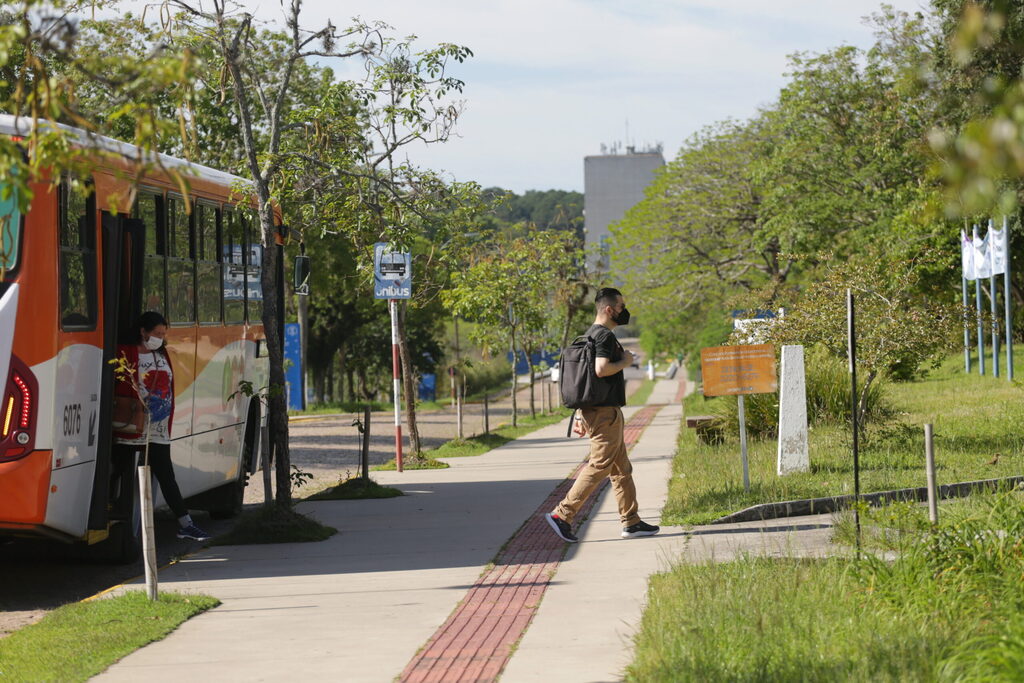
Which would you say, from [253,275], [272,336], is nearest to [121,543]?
[272,336]

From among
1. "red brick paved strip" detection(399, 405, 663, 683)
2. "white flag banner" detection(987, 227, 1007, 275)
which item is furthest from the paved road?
"white flag banner" detection(987, 227, 1007, 275)

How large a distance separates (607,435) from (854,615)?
13.6ft

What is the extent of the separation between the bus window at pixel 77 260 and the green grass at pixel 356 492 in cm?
589

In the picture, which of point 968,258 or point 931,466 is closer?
point 931,466

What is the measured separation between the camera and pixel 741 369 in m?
12.7

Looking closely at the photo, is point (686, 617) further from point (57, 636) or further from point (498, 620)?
point (57, 636)

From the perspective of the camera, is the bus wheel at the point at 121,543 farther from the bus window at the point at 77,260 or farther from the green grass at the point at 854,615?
the green grass at the point at 854,615

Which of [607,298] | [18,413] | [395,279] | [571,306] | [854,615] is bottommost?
[854,615]

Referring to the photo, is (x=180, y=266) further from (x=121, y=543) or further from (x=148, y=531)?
(x=148, y=531)

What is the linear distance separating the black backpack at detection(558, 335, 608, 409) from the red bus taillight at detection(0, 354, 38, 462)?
3.83m

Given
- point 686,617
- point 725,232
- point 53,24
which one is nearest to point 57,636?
point 686,617

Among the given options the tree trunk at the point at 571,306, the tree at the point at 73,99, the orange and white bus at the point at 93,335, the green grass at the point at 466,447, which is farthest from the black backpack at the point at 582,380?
the tree trunk at the point at 571,306

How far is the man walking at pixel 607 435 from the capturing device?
10680mm

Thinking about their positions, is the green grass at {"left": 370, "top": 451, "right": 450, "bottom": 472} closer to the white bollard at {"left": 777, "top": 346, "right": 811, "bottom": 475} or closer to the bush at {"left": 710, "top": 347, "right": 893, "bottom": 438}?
the bush at {"left": 710, "top": 347, "right": 893, "bottom": 438}
